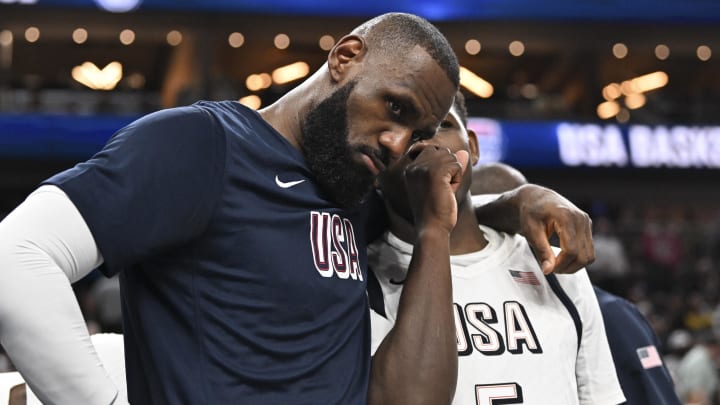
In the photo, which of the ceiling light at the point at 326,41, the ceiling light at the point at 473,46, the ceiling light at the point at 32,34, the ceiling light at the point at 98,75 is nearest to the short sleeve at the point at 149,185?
the ceiling light at the point at 32,34

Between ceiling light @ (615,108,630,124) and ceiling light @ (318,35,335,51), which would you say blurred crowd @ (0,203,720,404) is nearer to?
ceiling light @ (615,108,630,124)

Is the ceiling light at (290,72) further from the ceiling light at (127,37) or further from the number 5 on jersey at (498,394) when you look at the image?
the number 5 on jersey at (498,394)

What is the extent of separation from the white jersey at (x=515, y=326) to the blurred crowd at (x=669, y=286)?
4594 mm

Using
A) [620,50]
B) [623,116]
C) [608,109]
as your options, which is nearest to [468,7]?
[608,109]

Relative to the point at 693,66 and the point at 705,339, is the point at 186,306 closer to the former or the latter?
the point at 705,339

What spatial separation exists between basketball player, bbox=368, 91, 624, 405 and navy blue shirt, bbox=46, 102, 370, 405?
0.22 meters

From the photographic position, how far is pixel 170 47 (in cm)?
1883

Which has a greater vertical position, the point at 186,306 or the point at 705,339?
the point at 186,306

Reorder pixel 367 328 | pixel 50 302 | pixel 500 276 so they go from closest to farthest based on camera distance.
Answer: pixel 50 302
pixel 367 328
pixel 500 276

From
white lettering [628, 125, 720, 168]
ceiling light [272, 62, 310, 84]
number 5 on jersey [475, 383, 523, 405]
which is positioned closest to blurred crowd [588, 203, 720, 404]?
white lettering [628, 125, 720, 168]

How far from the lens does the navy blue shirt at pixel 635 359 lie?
8.41ft

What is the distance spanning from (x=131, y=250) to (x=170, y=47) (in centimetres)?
1796

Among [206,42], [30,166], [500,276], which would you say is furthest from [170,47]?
[500,276]

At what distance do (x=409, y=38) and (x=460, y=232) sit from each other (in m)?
0.60
